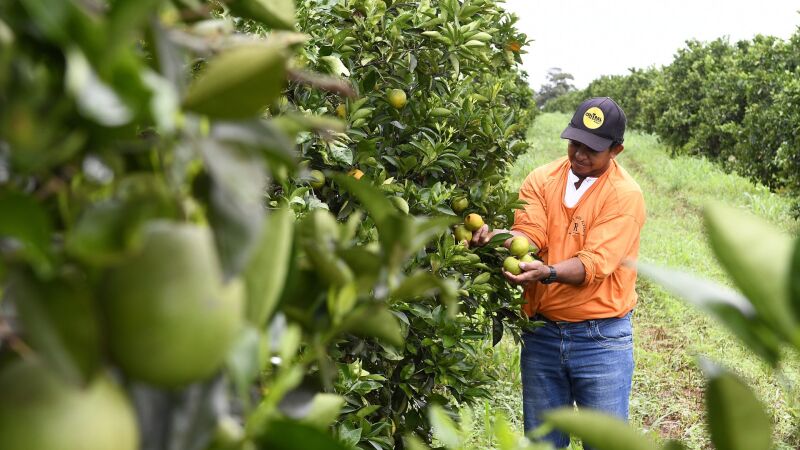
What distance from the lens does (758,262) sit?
0.41 m

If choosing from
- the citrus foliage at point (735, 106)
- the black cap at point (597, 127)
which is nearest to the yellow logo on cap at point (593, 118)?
the black cap at point (597, 127)

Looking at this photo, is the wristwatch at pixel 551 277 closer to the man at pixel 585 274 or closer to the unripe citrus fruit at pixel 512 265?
the man at pixel 585 274

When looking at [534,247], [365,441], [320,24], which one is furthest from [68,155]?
[534,247]

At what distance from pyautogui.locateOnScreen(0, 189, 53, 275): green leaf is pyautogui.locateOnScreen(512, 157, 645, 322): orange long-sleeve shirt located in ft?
8.18

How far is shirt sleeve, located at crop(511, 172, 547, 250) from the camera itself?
2.87 metres

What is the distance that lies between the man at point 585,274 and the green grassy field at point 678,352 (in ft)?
1.33

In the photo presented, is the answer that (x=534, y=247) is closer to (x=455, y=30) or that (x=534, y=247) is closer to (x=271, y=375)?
(x=455, y=30)

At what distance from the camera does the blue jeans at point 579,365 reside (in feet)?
9.24

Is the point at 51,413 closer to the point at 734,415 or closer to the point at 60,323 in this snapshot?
the point at 60,323

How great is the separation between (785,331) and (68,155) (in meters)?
0.36

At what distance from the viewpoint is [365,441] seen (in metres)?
1.84

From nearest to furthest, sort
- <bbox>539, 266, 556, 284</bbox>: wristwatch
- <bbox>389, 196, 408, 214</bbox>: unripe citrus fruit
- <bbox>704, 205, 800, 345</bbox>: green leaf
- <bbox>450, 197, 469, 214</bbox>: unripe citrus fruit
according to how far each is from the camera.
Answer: <bbox>704, 205, 800, 345</bbox>: green leaf, <bbox>389, 196, 408, 214</bbox>: unripe citrus fruit, <bbox>450, 197, 469, 214</bbox>: unripe citrus fruit, <bbox>539, 266, 556, 284</bbox>: wristwatch

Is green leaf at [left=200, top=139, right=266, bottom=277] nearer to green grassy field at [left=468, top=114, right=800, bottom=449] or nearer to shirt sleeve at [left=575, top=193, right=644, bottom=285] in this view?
green grassy field at [left=468, top=114, right=800, bottom=449]

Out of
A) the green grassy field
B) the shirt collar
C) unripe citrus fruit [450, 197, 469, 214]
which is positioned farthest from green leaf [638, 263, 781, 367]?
the shirt collar
